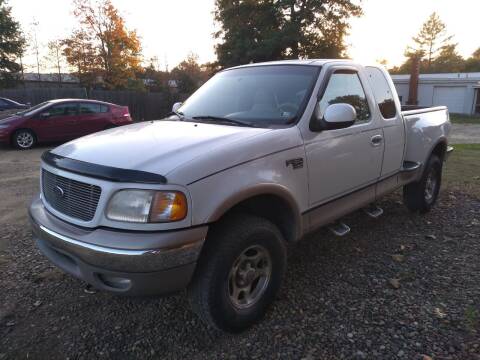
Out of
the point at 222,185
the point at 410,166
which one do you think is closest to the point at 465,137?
the point at 410,166

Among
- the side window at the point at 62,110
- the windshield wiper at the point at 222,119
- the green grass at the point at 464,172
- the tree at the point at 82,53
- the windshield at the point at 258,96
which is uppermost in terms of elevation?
the tree at the point at 82,53

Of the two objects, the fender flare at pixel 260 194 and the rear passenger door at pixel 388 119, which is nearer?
the fender flare at pixel 260 194

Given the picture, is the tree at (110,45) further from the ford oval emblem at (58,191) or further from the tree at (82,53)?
the ford oval emblem at (58,191)

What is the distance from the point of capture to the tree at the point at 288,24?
93.9 feet

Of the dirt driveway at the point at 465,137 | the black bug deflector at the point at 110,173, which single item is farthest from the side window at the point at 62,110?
the dirt driveway at the point at 465,137

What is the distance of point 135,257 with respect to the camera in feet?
7.63

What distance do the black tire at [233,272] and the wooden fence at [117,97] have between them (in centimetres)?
2151

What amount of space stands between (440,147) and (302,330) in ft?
12.7

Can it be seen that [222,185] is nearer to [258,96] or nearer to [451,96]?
[258,96]

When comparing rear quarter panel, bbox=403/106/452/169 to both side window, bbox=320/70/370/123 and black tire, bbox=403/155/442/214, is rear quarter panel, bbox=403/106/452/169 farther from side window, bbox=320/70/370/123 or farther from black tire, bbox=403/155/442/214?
side window, bbox=320/70/370/123

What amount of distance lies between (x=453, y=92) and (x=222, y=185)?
113 feet

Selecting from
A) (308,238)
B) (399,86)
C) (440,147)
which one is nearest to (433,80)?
(399,86)

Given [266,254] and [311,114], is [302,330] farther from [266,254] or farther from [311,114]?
[311,114]

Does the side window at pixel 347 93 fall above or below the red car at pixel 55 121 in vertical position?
above
